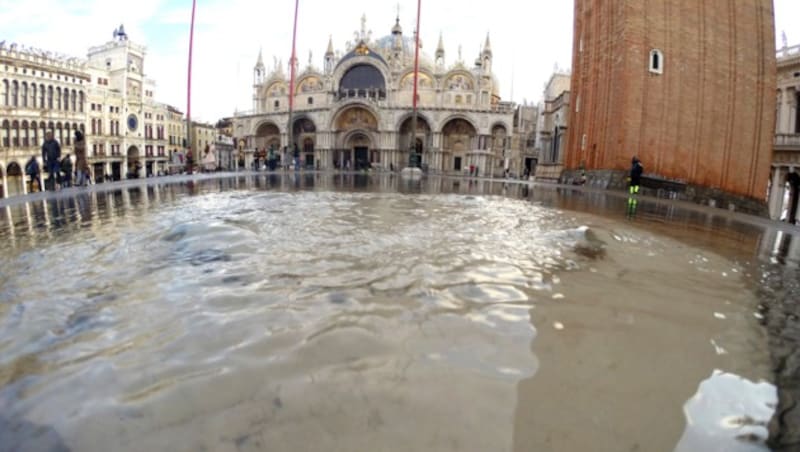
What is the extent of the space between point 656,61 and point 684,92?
2.15 m

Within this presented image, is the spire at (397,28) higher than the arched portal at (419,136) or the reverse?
higher

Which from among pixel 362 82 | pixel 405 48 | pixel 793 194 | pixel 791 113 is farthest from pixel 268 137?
pixel 793 194

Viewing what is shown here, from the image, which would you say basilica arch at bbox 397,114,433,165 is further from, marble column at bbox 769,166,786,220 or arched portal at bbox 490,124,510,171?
marble column at bbox 769,166,786,220

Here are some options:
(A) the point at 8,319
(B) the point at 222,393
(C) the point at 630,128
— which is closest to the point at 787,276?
(B) the point at 222,393

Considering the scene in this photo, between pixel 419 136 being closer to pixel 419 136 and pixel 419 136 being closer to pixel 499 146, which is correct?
pixel 419 136

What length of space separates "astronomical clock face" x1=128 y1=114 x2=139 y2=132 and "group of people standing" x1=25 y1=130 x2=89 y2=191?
49205 millimetres

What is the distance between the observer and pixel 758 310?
378 cm

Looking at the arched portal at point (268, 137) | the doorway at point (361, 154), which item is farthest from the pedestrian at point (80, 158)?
the arched portal at point (268, 137)

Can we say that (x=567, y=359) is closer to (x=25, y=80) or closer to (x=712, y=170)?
(x=712, y=170)

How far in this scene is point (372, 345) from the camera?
2.88 m

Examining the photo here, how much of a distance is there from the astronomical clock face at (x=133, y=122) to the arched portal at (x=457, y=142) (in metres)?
41.5

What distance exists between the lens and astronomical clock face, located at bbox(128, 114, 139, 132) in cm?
5706

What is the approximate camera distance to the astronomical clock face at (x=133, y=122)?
187ft

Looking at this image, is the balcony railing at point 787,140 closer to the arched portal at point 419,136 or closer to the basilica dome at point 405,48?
the arched portal at point 419,136
